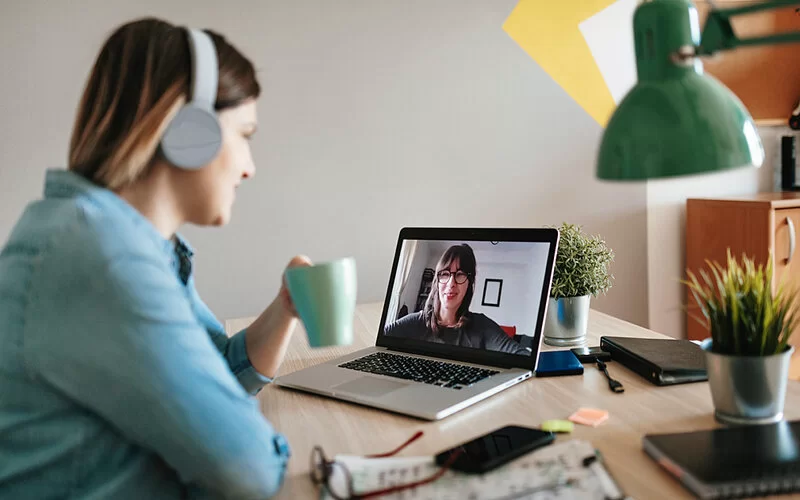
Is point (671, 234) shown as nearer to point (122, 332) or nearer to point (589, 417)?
point (589, 417)

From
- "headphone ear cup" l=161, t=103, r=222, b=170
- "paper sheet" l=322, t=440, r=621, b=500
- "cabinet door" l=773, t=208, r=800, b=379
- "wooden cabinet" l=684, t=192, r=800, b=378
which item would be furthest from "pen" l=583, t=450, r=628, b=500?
"cabinet door" l=773, t=208, r=800, b=379

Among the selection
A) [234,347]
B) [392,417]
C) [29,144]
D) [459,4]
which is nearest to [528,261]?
[392,417]

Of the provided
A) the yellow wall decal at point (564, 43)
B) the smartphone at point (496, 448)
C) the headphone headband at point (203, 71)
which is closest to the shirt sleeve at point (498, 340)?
the smartphone at point (496, 448)

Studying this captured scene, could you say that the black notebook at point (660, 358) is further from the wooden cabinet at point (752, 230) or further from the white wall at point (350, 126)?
the white wall at point (350, 126)

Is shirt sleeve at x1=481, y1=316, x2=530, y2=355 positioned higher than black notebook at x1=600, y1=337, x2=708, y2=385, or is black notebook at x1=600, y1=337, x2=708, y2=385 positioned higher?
shirt sleeve at x1=481, y1=316, x2=530, y2=355

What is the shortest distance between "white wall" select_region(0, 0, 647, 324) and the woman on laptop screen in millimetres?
1161

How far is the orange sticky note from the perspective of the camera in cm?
90

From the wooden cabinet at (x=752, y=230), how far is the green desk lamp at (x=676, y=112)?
5.59 ft

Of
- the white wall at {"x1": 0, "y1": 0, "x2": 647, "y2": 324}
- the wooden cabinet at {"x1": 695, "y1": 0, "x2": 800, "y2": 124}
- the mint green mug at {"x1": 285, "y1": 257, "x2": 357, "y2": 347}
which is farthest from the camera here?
the wooden cabinet at {"x1": 695, "y1": 0, "x2": 800, "y2": 124}

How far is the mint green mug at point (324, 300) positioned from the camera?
2.84 ft

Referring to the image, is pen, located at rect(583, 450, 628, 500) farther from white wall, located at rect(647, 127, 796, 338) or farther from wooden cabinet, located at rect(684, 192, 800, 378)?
white wall, located at rect(647, 127, 796, 338)

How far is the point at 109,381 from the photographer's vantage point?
693 mm

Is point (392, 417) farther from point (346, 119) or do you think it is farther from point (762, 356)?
point (346, 119)

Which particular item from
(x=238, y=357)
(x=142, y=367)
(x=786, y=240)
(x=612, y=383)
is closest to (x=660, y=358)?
(x=612, y=383)
